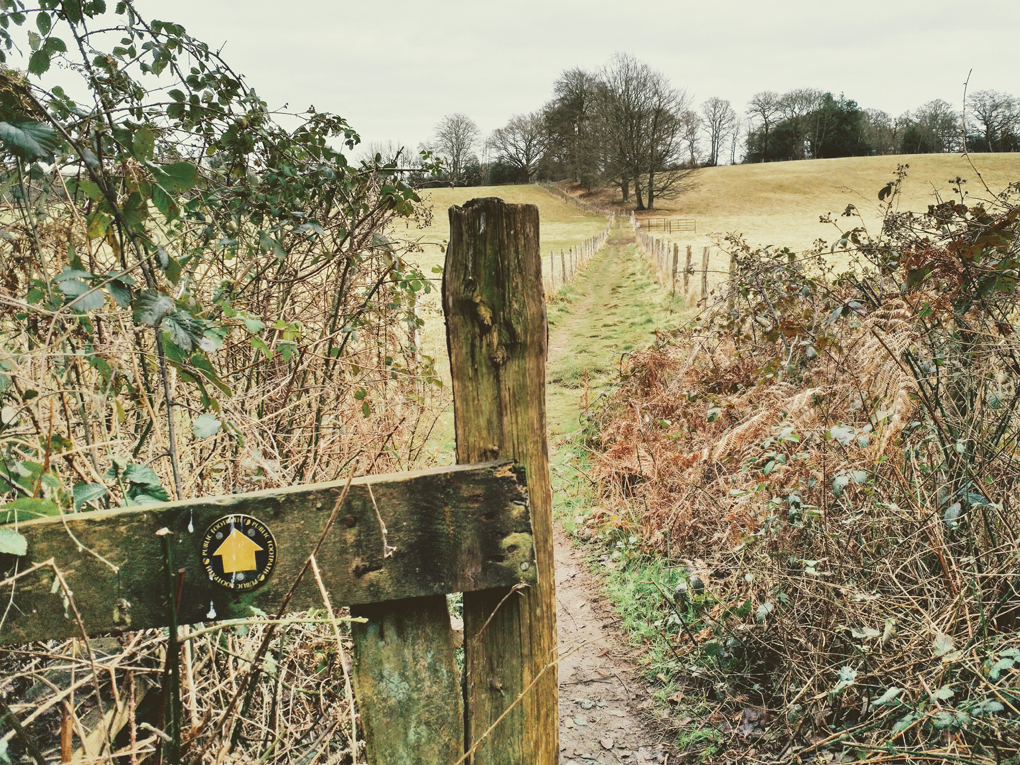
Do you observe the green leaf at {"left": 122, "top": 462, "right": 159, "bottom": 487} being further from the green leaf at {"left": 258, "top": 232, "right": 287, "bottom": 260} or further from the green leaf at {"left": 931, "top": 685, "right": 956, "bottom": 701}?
the green leaf at {"left": 931, "top": 685, "right": 956, "bottom": 701}

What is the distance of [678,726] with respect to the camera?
316 cm

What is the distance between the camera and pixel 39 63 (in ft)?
5.97

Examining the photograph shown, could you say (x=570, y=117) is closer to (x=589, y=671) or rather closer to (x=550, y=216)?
(x=550, y=216)

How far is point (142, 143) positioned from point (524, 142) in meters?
71.5

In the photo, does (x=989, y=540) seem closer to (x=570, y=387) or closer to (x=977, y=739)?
(x=977, y=739)

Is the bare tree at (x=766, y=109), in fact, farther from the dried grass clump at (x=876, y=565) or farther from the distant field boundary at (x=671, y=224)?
the dried grass clump at (x=876, y=565)

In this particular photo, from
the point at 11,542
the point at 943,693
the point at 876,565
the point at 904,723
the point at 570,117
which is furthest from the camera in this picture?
the point at 570,117

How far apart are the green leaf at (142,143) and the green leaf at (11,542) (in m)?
1.04

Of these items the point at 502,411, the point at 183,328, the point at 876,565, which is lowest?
the point at 876,565

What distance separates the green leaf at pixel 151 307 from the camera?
146 cm

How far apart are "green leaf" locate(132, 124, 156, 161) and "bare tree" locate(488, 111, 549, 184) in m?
69.8

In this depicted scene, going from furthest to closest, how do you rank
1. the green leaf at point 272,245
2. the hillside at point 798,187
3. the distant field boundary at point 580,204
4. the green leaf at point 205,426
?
the distant field boundary at point 580,204 < the hillside at point 798,187 < the green leaf at point 272,245 < the green leaf at point 205,426

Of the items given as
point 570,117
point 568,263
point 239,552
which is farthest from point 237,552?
point 570,117

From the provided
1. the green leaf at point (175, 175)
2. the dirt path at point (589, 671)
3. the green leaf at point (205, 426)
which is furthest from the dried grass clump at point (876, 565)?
the green leaf at point (175, 175)
